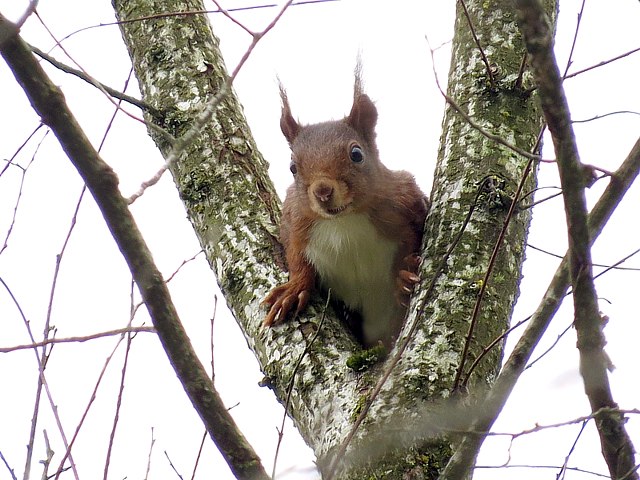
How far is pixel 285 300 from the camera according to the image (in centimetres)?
334

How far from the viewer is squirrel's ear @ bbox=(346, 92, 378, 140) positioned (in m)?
4.25

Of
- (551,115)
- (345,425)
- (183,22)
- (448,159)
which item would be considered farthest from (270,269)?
(551,115)

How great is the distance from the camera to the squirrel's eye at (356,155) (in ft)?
13.2

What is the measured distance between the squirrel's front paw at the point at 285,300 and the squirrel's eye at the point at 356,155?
0.77m

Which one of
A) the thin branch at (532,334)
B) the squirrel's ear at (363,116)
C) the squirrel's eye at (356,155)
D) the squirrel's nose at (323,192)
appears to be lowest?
the thin branch at (532,334)

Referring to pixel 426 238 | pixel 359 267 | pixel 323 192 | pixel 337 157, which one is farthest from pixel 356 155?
pixel 426 238

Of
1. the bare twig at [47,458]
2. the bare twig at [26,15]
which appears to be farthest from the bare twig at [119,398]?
the bare twig at [26,15]

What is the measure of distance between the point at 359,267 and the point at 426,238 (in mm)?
644

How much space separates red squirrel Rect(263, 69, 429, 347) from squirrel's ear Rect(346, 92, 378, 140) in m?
0.10

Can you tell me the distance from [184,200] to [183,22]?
37.3 inches

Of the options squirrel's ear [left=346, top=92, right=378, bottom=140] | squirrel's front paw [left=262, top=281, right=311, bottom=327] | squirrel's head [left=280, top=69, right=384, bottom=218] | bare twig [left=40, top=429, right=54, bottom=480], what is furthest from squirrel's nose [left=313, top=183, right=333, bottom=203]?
bare twig [left=40, top=429, right=54, bottom=480]

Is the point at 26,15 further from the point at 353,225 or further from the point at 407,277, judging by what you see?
the point at 353,225

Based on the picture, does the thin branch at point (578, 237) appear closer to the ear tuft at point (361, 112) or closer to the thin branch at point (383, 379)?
the thin branch at point (383, 379)

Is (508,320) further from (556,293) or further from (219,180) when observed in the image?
(219,180)
